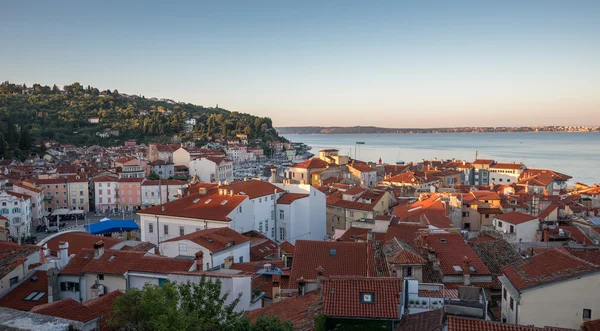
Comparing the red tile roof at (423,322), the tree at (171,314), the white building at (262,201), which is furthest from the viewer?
the white building at (262,201)

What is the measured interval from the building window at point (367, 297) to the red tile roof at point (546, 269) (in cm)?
366

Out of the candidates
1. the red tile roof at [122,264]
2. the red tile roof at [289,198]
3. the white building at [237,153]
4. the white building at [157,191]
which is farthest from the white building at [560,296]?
the white building at [237,153]

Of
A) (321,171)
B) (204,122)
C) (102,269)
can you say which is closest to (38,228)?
(321,171)

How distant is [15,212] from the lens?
4653 cm

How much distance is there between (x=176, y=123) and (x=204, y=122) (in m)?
21.6

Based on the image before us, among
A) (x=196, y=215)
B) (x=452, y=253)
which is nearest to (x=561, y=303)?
(x=452, y=253)

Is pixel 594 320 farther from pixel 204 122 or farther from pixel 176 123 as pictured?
pixel 204 122

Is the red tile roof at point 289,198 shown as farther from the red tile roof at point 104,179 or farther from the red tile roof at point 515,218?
the red tile roof at point 104,179

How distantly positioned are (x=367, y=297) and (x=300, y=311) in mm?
1577

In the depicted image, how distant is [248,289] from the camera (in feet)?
41.4

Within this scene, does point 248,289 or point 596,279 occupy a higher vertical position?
point 596,279

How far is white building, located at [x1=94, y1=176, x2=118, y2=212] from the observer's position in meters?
64.1

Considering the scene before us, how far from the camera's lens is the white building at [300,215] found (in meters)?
33.7

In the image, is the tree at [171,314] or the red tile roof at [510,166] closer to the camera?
the tree at [171,314]
